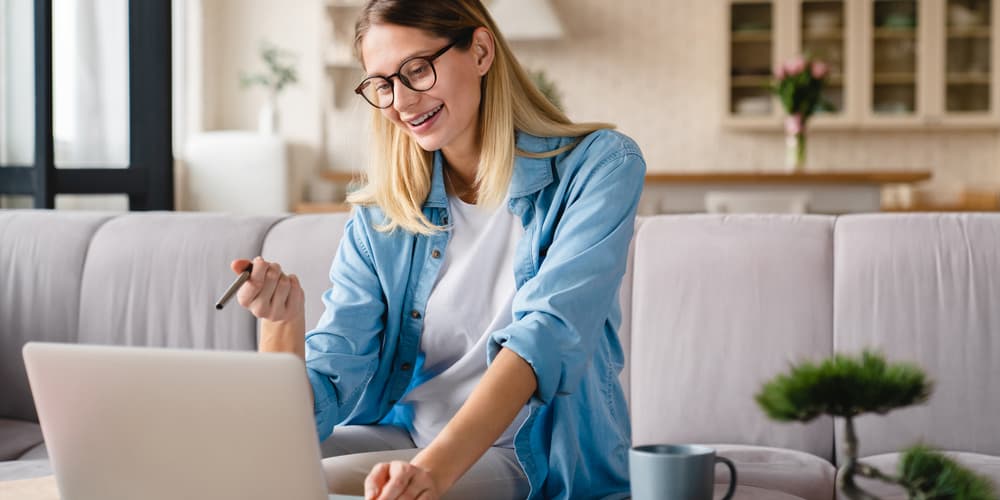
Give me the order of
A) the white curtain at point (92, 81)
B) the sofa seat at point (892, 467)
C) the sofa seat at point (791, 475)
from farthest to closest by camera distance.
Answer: the white curtain at point (92, 81) < the sofa seat at point (791, 475) < the sofa seat at point (892, 467)

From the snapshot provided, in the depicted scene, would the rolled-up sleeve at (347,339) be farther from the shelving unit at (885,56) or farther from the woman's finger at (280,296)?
the shelving unit at (885,56)

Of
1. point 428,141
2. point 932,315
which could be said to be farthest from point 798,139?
point 428,141

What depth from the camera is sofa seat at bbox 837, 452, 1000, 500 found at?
5.36 ft

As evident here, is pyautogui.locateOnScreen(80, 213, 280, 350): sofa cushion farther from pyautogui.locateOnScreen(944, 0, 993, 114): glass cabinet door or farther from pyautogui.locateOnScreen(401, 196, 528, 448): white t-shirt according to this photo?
pyautogui.locateOnScreen(944, 0, 993, 114): glass cabinet door

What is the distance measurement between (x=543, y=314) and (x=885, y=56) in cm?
548

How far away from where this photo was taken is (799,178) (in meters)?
4.75

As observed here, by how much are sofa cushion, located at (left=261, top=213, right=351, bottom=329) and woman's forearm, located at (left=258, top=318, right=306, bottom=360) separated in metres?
0.66

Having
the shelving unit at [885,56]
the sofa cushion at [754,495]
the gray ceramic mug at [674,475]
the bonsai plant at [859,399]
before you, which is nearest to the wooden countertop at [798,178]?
the shelving unit at [885,56]

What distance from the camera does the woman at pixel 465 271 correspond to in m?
1.26

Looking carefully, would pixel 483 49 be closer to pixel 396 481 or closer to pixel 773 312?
pixel 396 481

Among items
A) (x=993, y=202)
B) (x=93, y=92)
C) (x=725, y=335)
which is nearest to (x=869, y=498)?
(x=725, y=335)

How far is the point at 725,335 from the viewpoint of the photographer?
1937mm

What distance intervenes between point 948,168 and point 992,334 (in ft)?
15.6

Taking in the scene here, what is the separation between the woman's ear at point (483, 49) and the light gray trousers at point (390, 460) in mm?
492
